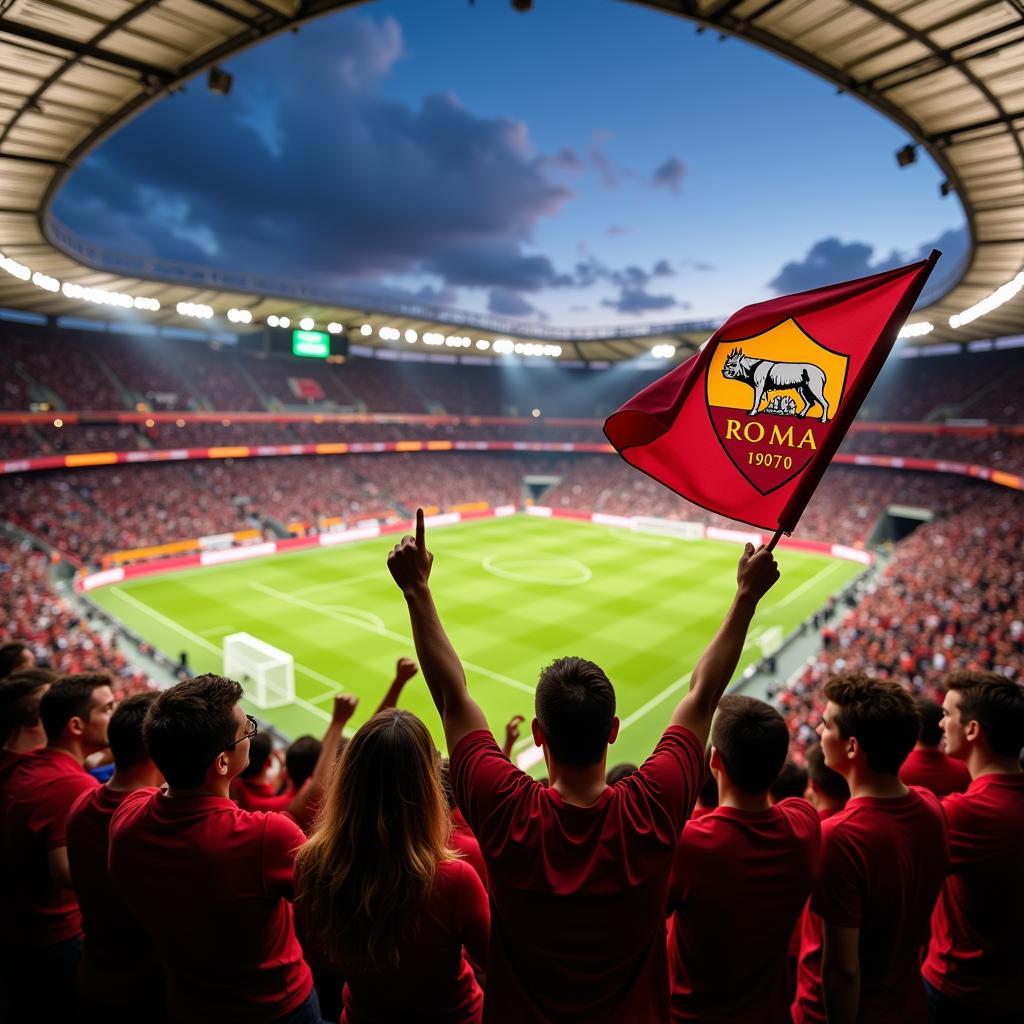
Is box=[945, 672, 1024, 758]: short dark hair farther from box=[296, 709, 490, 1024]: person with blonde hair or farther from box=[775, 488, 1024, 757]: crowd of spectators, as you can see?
box=[775, 488, 1024, 757]: crowd of spectators

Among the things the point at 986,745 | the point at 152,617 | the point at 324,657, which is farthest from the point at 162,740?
the point at 152,617

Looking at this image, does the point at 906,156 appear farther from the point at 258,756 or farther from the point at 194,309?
the point at 194,309

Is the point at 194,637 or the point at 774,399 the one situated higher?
the point at 774,399

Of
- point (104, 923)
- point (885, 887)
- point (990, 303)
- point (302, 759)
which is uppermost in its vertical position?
point (990, 303)

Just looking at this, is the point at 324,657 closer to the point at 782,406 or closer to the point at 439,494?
the point at 782,406

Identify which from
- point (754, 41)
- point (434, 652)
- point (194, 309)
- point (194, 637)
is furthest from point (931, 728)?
point (194, 309)

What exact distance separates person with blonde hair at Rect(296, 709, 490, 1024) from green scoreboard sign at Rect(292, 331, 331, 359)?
116 feet

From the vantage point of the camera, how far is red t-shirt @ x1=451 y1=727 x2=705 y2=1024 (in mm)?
1942

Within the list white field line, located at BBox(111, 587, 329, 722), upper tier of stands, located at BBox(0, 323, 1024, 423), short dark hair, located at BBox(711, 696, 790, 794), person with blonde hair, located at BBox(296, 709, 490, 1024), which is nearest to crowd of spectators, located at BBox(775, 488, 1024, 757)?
short dark hair, located at BBox(711, 696, 790, 794)

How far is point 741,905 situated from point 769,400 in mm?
2614

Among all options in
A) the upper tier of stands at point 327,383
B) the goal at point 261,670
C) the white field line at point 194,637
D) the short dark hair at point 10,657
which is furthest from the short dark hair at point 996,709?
the upper tier of stands at point 327,383

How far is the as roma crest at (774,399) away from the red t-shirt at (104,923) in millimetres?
3779

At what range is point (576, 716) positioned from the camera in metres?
2.16

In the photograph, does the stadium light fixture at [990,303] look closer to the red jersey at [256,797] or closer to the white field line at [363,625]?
the white field line at [363,625]
